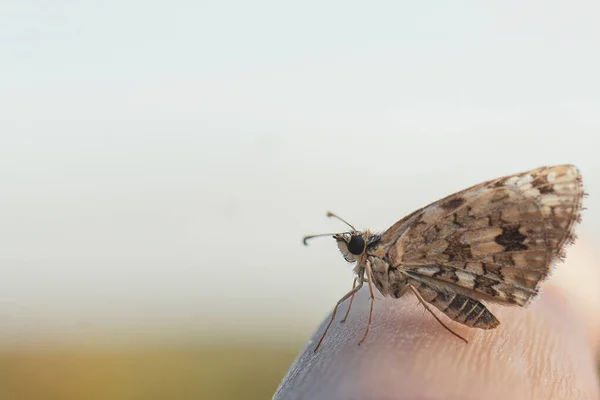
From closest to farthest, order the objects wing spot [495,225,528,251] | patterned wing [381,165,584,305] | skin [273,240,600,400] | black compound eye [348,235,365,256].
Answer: skin [273,240,600,400] < patterned wing [381,165,584,305] < wing spot [495,225,528,251] < black compound eye [348,235,365,256]

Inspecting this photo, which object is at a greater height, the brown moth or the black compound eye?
the black compound eye

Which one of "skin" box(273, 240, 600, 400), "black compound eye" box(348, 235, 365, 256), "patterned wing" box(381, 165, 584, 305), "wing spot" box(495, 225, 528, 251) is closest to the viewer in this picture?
"skin" box(273, 240, 600, 400)

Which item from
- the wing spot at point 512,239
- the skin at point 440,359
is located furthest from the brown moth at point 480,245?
the skin at point 440,359

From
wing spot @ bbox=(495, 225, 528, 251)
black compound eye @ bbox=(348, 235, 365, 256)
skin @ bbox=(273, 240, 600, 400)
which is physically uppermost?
black compound eye @ bbox=(348, 235, 365, 256)

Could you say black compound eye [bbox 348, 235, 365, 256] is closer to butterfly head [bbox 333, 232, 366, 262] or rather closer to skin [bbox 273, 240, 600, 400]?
butterfly head [bbox 333, 232, 366, 262]

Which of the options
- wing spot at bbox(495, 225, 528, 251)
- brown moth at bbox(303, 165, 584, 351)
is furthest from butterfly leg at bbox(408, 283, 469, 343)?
wing spot at bbox(495, 225, 528, 251)

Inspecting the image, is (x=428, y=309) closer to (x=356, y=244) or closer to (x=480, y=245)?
(x=480, y=245)

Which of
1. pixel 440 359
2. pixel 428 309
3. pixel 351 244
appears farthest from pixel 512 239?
pixel 351 244
